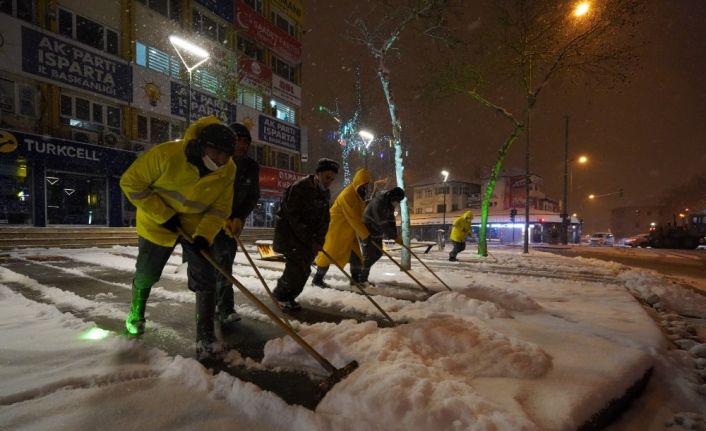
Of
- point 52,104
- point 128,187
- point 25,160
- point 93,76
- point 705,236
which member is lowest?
point 705,236

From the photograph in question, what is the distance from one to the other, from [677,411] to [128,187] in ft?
13.0

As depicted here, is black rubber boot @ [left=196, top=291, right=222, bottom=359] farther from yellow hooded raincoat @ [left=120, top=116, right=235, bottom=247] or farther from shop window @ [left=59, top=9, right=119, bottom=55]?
shop window @ [left=59, top=9, right=119, bottom=55]

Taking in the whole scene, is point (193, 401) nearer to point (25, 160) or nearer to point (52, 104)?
point (25, 160)

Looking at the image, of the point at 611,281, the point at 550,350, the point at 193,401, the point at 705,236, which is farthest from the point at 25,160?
the point at 705,236

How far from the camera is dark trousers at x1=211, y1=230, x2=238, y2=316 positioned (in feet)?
10.6

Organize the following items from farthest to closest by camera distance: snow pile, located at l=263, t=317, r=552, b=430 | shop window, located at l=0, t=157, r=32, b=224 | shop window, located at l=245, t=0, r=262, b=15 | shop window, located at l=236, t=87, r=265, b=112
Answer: shop window, located at l=245, t=0, r=262, b=15, shop window, located at l=236, t=87, r=265, b=112, shop window, located at l=0, t=157, r=32, b=224, snow pile, located at l=263, t=317, r=552, b=430

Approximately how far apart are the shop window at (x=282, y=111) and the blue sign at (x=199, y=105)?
491 cm

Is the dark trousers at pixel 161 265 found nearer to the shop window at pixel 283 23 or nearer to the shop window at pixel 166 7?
the shop window at pixel 166 7

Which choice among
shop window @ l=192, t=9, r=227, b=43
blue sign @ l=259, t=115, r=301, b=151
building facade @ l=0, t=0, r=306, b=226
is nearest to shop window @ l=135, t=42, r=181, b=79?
building facade @ l=0, t=0, r=306, b=226

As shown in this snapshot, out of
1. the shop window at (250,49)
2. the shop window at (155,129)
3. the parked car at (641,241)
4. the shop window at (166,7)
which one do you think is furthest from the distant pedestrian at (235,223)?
the parked car at (641,241)

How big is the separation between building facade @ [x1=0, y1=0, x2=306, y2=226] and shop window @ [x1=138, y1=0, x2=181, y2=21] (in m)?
0.06

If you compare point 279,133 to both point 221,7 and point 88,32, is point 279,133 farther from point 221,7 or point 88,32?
point 88,32

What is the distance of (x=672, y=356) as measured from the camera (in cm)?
303

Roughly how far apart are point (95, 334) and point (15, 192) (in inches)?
620
